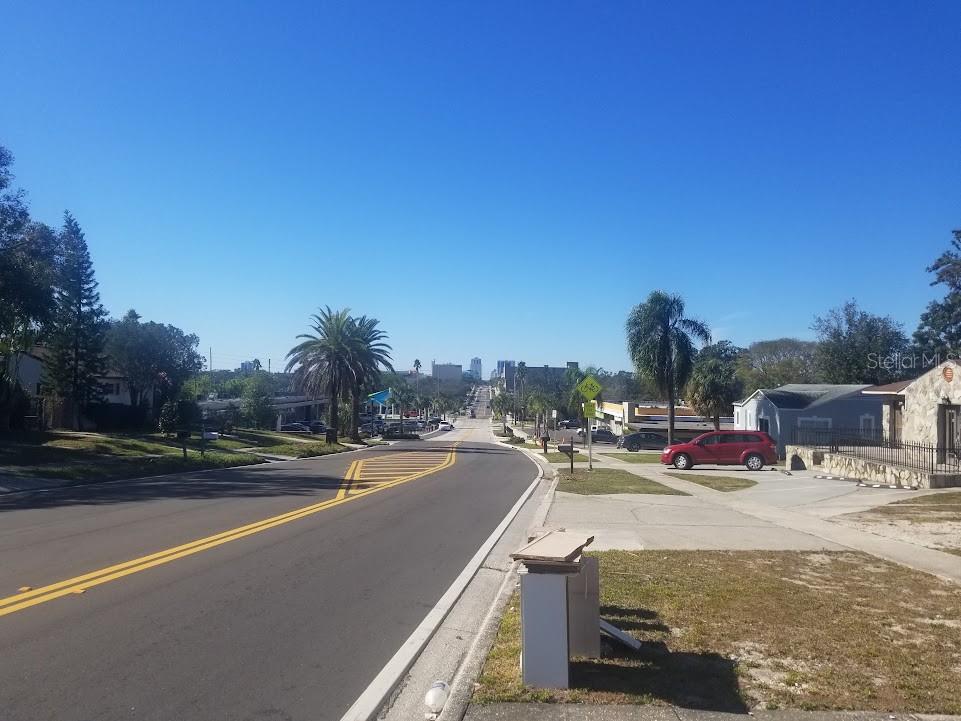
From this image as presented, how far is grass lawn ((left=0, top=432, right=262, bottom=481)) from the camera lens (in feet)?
81.7

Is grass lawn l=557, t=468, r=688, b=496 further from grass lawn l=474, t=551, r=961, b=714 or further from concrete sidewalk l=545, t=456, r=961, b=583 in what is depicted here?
grass lawn l=474, t=551, r=961, b=714

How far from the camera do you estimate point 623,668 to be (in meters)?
5.91

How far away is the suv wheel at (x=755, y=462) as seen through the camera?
31078 mm

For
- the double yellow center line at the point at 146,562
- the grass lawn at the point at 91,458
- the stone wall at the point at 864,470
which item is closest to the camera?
the double yellow center line at the point at 146,562

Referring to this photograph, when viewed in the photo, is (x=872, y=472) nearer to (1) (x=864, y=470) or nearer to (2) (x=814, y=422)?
(1) (x=864, y=470)

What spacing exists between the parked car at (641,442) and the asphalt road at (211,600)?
120ft

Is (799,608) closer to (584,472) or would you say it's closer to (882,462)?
(882,462)

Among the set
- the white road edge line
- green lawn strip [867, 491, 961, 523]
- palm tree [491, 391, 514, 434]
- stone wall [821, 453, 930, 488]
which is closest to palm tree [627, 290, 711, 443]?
stone wall [821, 453, 930, 488]

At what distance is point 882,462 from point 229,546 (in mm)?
20365

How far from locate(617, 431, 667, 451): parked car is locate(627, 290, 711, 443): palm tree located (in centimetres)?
322

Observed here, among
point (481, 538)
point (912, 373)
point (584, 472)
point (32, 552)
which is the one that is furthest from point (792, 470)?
point (912, 373)

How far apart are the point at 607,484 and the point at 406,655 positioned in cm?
1776

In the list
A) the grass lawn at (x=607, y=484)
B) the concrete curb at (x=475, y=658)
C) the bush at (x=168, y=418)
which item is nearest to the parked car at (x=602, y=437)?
the bush at (x=168, y=418)

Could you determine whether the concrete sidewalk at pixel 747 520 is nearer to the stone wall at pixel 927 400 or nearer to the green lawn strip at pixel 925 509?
the green lawn strip at pixel 925 509
